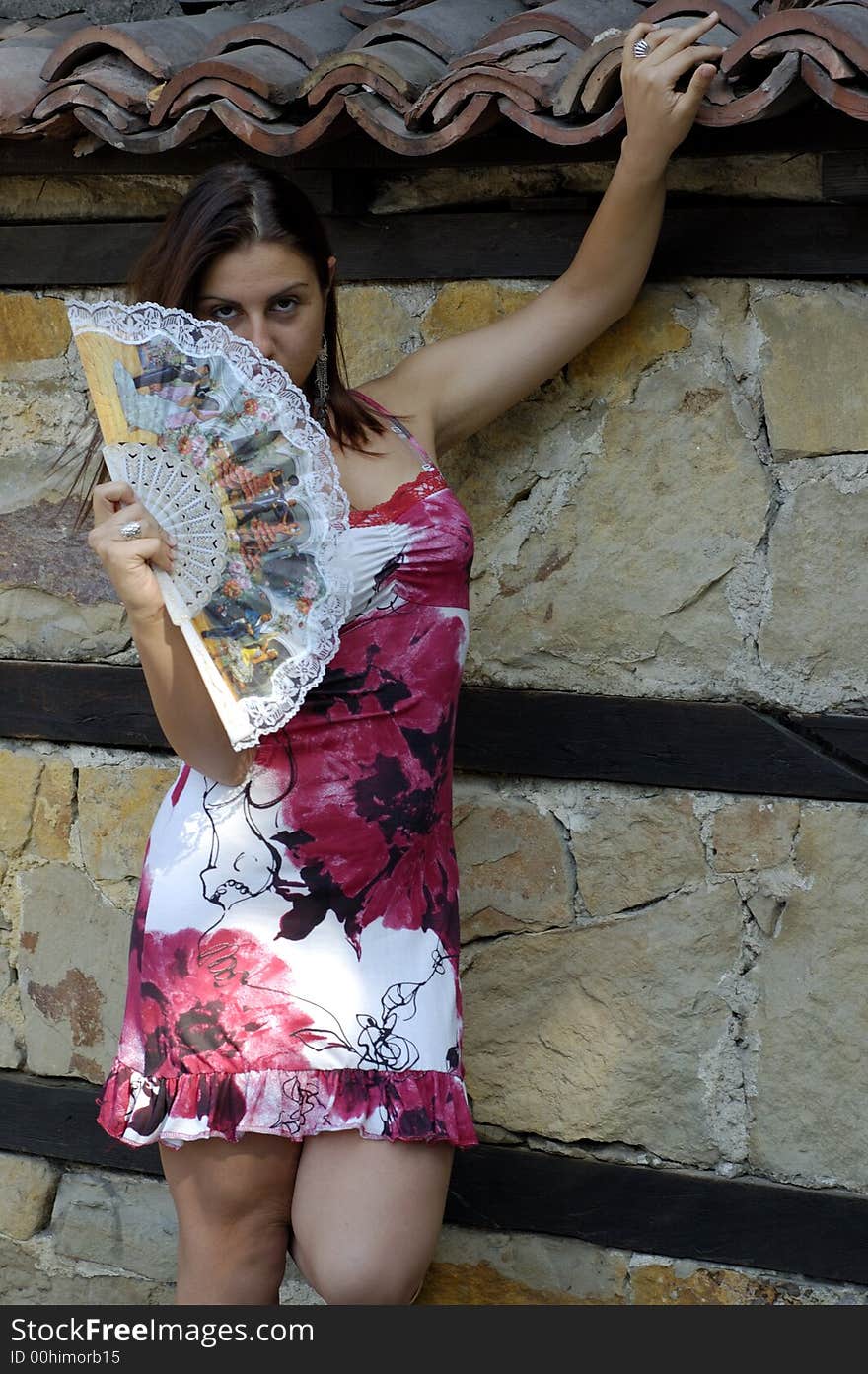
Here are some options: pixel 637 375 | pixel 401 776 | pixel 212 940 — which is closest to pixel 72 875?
pixel 212 940

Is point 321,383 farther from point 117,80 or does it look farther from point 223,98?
point 117,80

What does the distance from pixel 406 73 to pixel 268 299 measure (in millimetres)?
447

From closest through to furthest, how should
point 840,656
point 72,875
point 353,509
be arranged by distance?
point 353,509, point 840,656, point 72,875

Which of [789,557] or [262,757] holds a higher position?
[789,557]

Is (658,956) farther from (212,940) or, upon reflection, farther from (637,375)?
(637,375)

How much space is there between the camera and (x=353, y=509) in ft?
7.76

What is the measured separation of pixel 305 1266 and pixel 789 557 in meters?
1.43

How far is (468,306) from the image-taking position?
2758 mm

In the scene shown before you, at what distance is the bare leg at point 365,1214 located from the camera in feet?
7.61

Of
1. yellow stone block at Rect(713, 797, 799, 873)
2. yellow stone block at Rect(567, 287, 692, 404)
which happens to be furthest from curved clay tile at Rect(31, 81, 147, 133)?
yellow stone block at Rect(713, 797, 799, 873)

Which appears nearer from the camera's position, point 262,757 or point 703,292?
point 262,757

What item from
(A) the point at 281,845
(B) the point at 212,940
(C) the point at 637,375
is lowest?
(B) the point at 212,940

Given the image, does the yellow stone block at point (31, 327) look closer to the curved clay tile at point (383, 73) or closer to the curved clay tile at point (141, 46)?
the curved clay tile at point (141, 46)

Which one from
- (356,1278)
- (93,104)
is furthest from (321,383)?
(356,1278)
